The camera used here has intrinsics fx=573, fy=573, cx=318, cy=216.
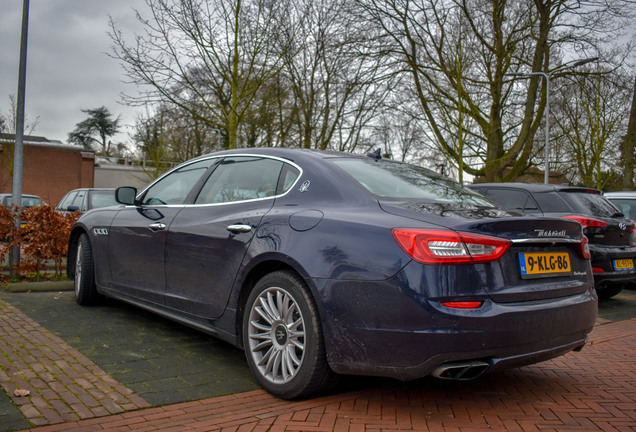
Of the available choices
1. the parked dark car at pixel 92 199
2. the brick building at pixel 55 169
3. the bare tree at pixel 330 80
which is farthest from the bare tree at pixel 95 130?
the parked dark car at pixel 92 199

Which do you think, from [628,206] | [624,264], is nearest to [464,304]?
[624,264]

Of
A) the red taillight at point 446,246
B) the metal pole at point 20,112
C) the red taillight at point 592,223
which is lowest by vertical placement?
the red taillight at point 446,246

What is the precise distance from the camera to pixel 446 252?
2.87m

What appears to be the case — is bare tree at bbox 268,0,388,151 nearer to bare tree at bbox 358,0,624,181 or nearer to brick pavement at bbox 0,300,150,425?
bare tree at bbox 358,0,624,181

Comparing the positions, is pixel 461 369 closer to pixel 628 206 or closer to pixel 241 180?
pixel 241 180

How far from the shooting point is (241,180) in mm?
4168

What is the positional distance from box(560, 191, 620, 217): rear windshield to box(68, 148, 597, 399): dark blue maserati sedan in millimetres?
3817

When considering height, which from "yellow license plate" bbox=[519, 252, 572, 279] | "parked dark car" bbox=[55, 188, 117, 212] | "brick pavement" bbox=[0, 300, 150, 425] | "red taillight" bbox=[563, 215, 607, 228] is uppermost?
"parked dark car" bbox=[55, 188, 117, 212]

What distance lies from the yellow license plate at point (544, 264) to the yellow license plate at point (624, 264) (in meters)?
4.06

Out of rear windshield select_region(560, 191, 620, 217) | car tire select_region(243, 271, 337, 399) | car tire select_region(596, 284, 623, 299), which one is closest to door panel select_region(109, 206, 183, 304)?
car tire select_region(243, 271, 337, 399)

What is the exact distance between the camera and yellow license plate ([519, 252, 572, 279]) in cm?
311

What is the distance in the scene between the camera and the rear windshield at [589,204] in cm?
725

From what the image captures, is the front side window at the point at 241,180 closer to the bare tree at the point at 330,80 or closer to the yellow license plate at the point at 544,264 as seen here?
the yellow license plate at the point at 544,264

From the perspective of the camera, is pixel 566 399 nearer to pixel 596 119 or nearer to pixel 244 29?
pixel 244 29
